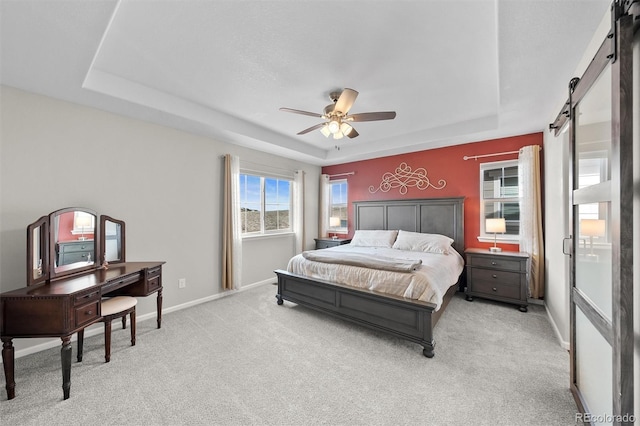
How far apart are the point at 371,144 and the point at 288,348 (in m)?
3.80

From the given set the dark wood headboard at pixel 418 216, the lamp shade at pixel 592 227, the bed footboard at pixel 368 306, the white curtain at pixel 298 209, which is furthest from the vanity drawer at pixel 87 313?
the dark wood headboard at pixel 418 216

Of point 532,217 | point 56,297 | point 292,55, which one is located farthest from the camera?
point 532,217

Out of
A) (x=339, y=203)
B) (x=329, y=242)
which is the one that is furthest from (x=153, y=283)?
(x=339, y=203)

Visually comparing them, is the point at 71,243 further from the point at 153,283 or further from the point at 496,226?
the point at 496,226

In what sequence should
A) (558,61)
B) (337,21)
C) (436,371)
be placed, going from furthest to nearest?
1. (436,371)
2. (558,61)
3. (337,21)

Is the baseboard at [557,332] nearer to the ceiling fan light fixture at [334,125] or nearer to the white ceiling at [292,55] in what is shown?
the white ceiling at [292,55]

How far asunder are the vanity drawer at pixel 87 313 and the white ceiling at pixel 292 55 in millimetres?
1960

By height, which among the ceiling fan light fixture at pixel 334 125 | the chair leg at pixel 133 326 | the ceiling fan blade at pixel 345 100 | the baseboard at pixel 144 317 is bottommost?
the baseboard at pixel 144 317

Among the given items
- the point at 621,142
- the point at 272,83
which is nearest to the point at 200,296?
the point at 272,83

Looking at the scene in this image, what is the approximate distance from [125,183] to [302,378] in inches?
117

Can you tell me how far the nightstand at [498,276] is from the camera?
11.0 ft

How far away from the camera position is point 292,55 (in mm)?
2154

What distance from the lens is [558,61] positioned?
1966 mm

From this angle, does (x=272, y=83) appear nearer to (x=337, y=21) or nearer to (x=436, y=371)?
(x=337, y=21)
